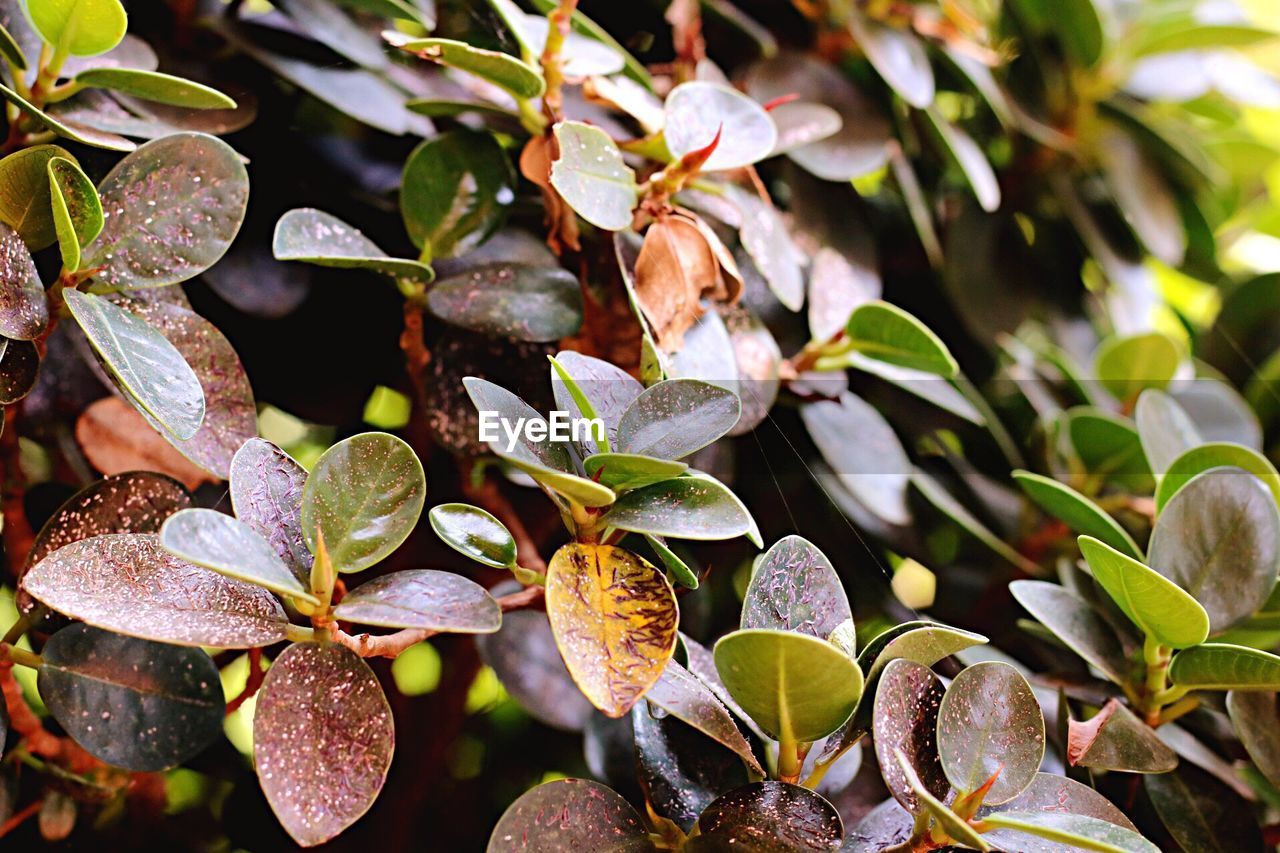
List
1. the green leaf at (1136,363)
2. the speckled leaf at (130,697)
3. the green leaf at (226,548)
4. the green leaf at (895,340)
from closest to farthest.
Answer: the green leaf at (226,548) → the speckled leaf at (130,697) → the green leaf at (895,340) → the green leaf at (1136,363)

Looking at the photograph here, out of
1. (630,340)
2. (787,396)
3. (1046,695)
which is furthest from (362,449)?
(1046,695)

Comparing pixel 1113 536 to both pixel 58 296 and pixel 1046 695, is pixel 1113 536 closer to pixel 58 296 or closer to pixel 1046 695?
pixel 1046 695

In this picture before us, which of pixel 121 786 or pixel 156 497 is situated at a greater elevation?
pixel 156 497

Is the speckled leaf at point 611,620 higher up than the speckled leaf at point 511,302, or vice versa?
the speckled leaf at point 511,302

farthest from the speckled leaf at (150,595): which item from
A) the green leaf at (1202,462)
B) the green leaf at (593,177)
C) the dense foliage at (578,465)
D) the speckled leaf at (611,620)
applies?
the green leaf at (1202,462)

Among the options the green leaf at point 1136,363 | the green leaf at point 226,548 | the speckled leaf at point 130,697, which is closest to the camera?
the green leaf at point 226,548

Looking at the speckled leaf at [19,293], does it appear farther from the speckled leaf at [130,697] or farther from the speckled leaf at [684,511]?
the speckled leaf at [684,511]
